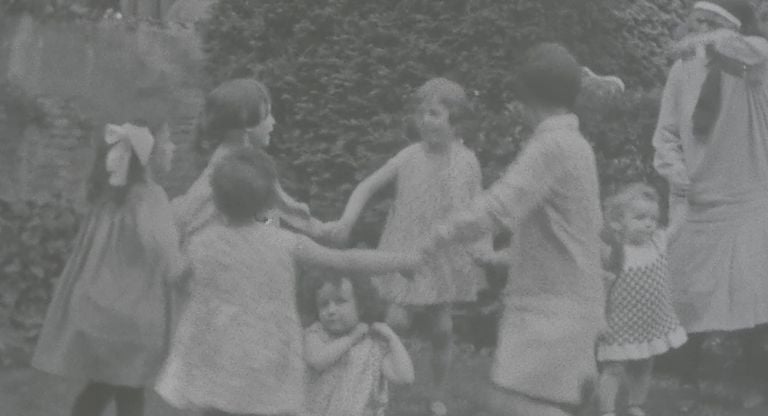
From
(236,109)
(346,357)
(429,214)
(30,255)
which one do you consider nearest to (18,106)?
(30,255)

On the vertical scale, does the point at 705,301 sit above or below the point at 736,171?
below

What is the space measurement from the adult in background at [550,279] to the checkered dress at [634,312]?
5.06 feet

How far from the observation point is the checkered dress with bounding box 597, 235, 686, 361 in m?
8.07

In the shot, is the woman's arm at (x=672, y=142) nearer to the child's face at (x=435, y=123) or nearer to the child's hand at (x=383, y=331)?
the child's face at (x=435, y=123)

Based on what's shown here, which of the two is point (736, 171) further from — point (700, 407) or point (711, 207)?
point (700, 407)

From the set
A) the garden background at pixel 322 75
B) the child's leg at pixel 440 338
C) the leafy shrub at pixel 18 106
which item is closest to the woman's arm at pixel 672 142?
the garden background at pixel 322 75

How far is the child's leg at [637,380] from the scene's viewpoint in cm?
Result: 820

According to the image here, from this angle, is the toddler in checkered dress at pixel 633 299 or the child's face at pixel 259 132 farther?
the toddler in checkered dress at pixel 633 299

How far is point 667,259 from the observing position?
852cm

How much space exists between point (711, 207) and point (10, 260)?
3.16m

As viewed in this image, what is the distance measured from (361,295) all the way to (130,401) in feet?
3.17

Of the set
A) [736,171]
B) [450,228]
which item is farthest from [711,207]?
[450,228]

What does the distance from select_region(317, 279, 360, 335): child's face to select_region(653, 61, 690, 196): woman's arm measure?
2.39 metres

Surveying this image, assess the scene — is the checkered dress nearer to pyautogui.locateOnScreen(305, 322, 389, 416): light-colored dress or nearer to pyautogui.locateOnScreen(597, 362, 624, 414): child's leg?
pyautogui.locateOnScreen(597, 362, 624, 414): child's leg
